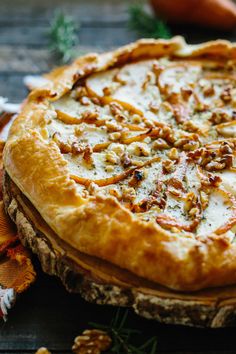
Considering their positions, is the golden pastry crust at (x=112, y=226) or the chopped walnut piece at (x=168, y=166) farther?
the chopped walnut piece at (x=168, y=166)

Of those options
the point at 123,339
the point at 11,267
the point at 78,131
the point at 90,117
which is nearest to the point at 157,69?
the point at 90,117

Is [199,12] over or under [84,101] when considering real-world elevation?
over

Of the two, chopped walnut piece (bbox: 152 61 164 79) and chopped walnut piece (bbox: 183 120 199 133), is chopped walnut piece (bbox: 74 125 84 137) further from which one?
chopped walnut piece (bbox: 152 61 164 79)

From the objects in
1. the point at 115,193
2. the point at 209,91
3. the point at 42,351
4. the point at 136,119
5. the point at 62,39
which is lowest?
the point at 42,351

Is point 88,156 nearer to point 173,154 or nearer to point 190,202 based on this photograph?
point 173,154

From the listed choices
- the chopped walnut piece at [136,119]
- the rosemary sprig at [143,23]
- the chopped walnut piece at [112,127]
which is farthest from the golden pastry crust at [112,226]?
the rosemary sprig at [143,23]

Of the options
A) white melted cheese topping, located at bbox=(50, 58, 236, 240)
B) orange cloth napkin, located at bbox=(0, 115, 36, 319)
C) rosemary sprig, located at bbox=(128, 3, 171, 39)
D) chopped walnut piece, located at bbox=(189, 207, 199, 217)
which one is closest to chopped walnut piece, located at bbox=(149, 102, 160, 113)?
white melted cheese topping, located at bbox=(50, 58, 236, 240)

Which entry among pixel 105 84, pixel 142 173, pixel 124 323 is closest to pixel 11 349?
pixel 124 323

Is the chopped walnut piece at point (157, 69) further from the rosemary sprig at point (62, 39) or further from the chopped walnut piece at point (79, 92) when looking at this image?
the rosemary sprig at point (62, 39)
